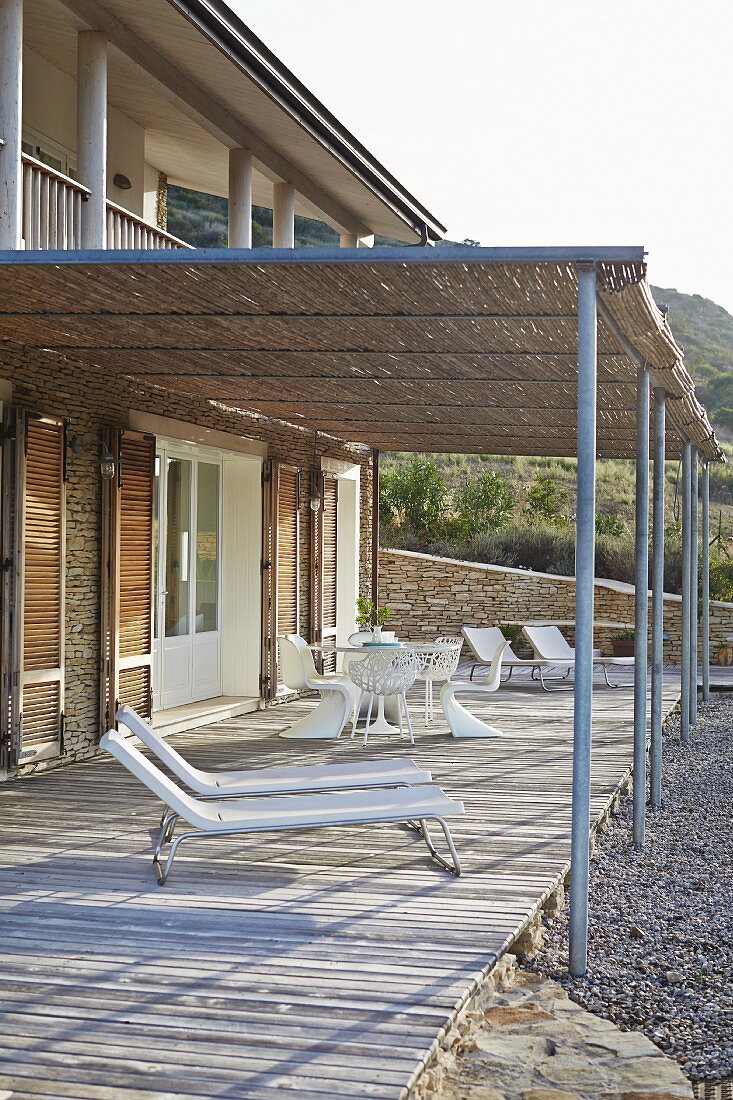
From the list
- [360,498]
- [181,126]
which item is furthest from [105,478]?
[360,498]

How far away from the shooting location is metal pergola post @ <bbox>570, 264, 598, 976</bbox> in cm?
455

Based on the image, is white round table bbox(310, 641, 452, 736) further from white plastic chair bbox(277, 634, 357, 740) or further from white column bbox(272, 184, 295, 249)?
white column bbox(272, 184, 295, 249)

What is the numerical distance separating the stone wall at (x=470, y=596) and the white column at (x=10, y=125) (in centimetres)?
1261

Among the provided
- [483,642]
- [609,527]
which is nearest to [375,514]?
[483,642]

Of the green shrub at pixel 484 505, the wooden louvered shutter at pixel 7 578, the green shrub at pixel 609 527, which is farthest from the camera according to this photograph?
the green shrub at pixel 484 505

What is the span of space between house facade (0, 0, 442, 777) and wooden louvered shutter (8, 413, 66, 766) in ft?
0.05

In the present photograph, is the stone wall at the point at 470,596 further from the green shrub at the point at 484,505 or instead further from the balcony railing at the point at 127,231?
the balcony railing at the point at 127,231

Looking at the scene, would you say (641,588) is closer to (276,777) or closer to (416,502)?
(276,777)

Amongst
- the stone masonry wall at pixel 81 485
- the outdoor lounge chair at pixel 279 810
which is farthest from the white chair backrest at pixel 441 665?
the outdoor lounge chair at pixel 279 810

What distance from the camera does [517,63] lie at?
92.0ft

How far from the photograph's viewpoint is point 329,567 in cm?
1382

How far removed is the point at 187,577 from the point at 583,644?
6432mm

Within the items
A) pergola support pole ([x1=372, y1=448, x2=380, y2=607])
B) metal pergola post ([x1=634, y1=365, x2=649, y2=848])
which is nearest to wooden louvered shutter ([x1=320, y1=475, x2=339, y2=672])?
pergola support pole ([x1=372, y1=448, x2=380, y2=607])

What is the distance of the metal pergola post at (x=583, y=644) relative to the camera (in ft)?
14.9
